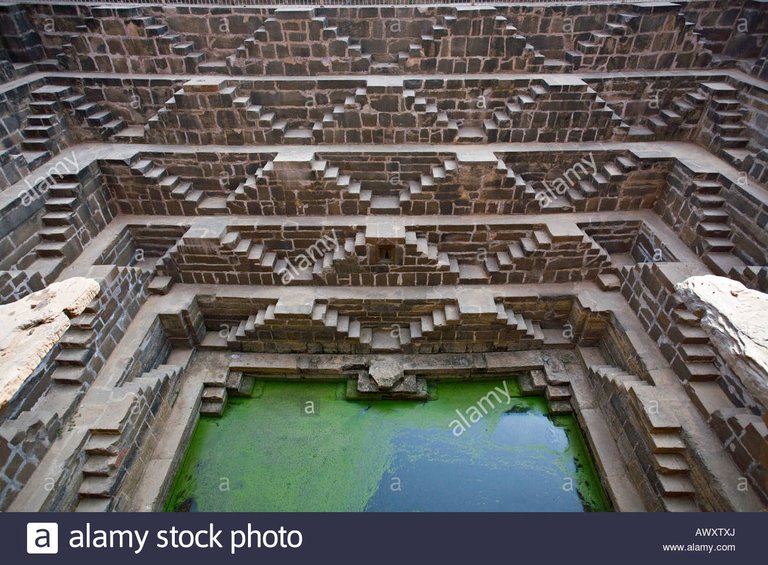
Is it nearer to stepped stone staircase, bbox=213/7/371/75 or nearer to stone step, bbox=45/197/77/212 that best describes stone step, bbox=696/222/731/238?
stepped stone staircase, bbox=213/7/371/75

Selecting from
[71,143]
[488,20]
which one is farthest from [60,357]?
[488,20]

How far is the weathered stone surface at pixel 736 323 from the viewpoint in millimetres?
3791

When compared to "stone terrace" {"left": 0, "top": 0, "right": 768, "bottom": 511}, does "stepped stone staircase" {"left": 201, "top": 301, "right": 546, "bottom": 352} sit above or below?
below

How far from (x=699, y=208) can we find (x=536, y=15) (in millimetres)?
5031

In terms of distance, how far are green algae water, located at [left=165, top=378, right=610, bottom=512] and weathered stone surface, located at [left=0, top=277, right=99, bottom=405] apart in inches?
115

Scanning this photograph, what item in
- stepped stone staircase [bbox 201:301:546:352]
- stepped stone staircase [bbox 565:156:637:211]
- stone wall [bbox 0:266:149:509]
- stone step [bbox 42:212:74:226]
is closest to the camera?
stone wall [bbox 0:266:149:509]

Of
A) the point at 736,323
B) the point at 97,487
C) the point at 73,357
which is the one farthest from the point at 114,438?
the point at 736,323

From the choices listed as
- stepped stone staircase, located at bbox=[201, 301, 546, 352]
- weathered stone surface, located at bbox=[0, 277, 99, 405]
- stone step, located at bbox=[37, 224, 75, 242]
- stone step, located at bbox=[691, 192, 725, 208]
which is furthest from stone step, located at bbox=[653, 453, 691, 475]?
stone step, located at bbox=[37, 224, 75, 242]

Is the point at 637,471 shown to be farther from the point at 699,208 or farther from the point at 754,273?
the point at 699,208

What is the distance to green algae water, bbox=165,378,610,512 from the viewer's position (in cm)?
573

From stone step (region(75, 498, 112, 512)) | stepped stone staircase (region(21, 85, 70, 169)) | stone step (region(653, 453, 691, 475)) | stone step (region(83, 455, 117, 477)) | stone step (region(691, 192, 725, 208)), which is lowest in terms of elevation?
stone step (region(75, 498, 112, 512))

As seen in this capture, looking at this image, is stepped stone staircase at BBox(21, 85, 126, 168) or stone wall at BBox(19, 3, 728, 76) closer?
stepped stone staircase at BBox(21, 85, 126, 168)

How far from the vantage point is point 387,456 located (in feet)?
20.4

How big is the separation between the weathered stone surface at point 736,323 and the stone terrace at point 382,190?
132 centimetres
